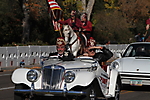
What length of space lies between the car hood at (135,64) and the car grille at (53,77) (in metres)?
5.42

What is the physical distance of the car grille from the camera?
9.08m

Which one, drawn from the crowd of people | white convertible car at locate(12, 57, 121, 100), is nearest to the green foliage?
the crowd of people

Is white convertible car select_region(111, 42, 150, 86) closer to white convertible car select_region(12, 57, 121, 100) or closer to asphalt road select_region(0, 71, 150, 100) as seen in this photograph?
asphalt road select_region(0, 71, 150, 100)

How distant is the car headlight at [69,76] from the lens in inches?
352

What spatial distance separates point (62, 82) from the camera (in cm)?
909

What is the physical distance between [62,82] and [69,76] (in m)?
0.21

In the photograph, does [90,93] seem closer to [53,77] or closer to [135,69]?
[53,77]

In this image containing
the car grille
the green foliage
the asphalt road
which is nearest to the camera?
the car grille

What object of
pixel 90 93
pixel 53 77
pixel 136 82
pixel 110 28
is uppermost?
pixel 110 28

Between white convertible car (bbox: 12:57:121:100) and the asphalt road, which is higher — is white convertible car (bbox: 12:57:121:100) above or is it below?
above

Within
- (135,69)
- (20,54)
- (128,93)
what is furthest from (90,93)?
(20,54)

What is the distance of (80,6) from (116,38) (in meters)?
18.1

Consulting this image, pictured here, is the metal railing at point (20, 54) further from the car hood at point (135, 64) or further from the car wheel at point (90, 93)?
the car wheel at point (90, 93)

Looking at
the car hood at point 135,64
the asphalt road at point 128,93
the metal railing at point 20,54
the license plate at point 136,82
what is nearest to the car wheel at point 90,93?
the asphalt road at point 128,93
